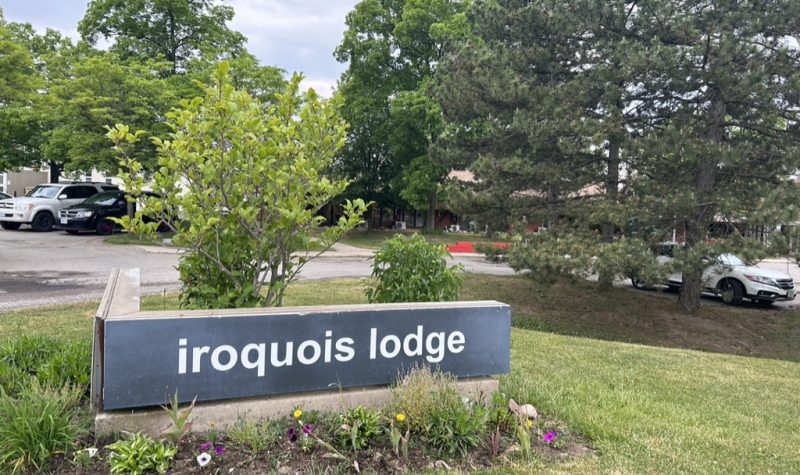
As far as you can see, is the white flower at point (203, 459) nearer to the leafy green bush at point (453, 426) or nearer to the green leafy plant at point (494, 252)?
the leafy green bush at point (453, 426)

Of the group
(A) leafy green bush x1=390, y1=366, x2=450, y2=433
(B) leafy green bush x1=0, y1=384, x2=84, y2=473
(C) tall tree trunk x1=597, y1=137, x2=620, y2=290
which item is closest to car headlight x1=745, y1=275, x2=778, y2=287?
(C) tall tree trunk x1=597, y1=137, x2=620, y2=290

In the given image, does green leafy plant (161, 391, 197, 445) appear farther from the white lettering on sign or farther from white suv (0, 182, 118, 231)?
white suv (0, 182, 118, 231)

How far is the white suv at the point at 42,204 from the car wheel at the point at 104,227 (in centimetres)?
165

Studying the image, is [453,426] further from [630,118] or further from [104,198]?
[104,198]

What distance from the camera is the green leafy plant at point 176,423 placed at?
266 centimetres

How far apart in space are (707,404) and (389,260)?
3023mm


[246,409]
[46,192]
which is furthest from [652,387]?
[46,192]

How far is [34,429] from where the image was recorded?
2.60m

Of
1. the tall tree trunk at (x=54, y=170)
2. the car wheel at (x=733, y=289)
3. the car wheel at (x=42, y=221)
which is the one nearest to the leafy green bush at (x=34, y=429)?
the car wheel at (x=733, y=289)

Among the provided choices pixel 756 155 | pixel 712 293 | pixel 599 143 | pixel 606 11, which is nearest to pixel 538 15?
pixel 606 11

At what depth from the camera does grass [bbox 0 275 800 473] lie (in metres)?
3.25

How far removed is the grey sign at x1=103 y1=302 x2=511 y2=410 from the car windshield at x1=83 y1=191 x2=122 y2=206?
2072 cm

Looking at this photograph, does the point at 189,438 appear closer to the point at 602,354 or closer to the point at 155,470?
the point at 155,470

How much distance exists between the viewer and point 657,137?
9797 millimetres
